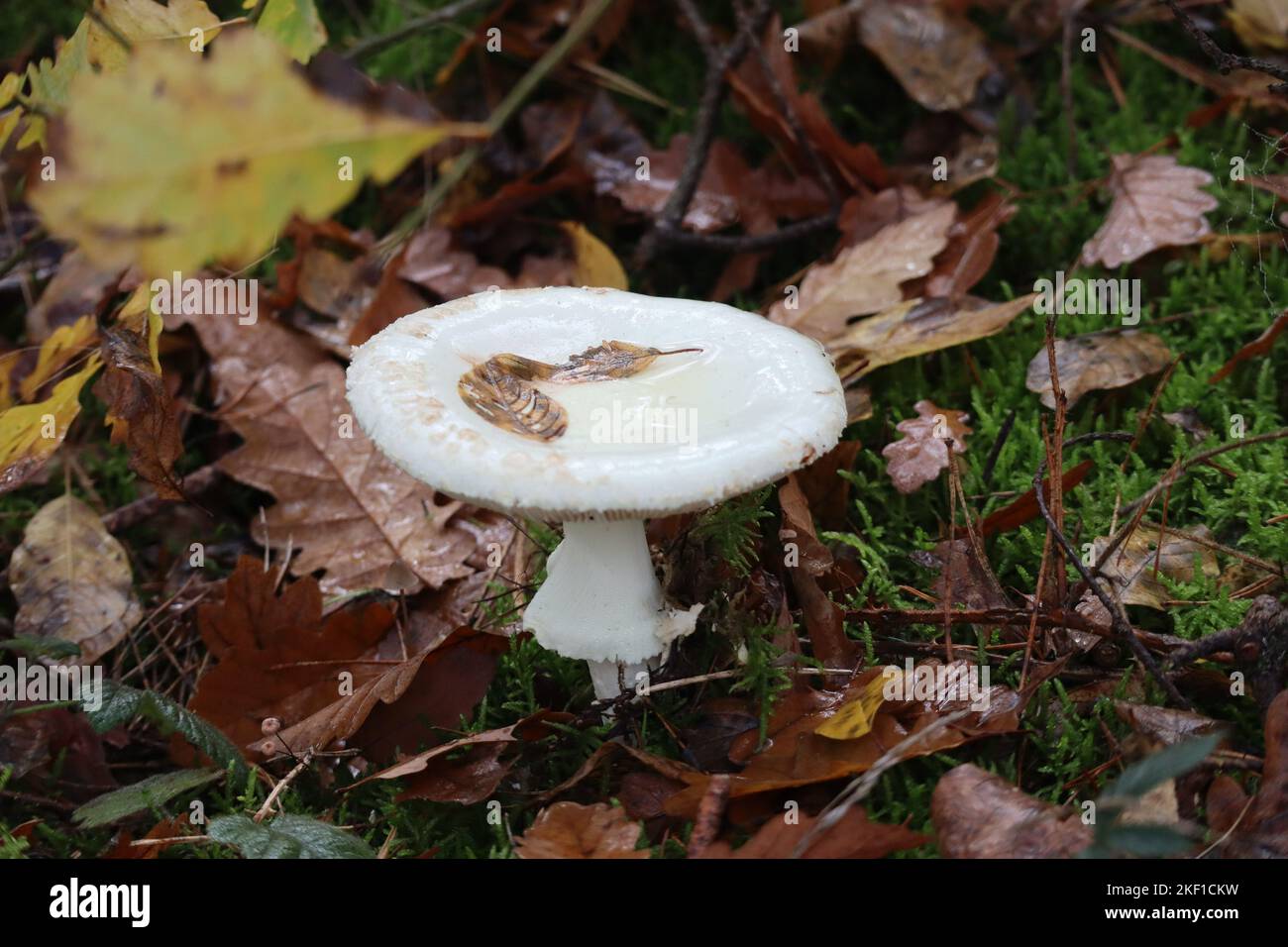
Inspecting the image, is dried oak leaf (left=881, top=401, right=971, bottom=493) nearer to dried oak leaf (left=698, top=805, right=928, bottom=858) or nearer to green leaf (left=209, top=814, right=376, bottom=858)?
dried oak leaf (left=698, top=805, right=928, bottom=858)

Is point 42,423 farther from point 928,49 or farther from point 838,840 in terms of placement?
point 928,49

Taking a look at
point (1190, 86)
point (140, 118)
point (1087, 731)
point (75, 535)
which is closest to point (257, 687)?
point (75, 535)

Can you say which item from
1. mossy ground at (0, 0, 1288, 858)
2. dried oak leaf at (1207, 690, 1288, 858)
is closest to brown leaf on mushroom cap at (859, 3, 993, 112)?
mossy ground at (0, 0, 1288, 858)

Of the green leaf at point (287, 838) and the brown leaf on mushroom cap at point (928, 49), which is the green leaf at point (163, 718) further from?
the brown leaf on mushroom cap at point (928, 49)

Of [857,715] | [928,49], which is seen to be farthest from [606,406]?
[928,49]

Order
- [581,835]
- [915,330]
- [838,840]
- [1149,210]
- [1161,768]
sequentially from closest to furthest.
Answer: [1161,768], [838,840], [581,835], [915,330], [1149,210]

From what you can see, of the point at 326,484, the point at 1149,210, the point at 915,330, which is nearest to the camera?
the point at 915,330

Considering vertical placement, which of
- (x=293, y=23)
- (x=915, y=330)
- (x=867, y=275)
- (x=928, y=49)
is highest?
(x=928, y=49)
